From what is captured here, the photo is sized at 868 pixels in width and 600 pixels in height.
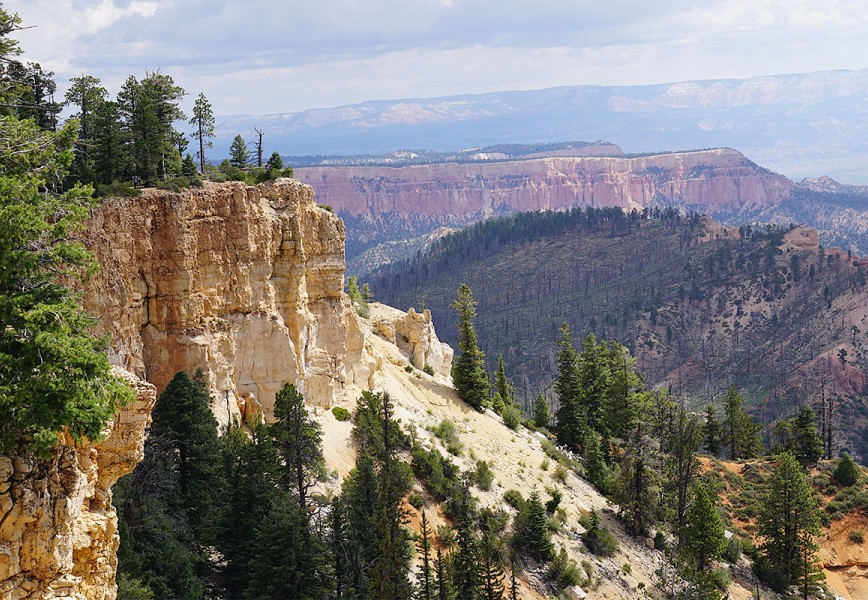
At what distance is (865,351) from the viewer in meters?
143

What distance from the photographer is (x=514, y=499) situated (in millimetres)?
54500

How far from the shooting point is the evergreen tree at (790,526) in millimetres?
60406

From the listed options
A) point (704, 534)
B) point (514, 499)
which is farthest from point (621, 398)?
point (514, 499)

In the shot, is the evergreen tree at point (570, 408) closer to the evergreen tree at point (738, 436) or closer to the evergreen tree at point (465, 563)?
the evergreen tree at point (738, 436)

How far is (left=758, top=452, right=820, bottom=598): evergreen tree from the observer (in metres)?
60.4

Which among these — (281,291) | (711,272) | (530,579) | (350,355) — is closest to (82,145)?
(281,291)

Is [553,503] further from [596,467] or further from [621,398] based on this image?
[621,398]

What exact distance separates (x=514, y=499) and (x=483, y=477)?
7.82 ft

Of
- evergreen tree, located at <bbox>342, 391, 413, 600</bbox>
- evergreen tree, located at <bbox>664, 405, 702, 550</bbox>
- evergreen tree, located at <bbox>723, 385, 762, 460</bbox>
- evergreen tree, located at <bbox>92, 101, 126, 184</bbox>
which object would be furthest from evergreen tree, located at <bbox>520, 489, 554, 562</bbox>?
evergreen tree, located at <bbox>723, 385, 762, 460</bbox>

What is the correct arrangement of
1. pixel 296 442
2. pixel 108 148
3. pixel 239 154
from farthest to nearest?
1. pixel 239 154
2. pixel 296 442
3. pixel 108 148

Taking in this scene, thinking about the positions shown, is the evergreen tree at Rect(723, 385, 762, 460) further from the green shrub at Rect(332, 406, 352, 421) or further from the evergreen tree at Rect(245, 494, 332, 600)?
the evergreen tree at Rect(245, 494, 332, 600)

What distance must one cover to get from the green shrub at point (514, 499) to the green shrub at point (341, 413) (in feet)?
37.2

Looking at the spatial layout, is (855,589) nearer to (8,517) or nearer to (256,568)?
(256,568)

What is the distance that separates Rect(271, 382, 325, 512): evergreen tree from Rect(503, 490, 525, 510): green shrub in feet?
47.3
